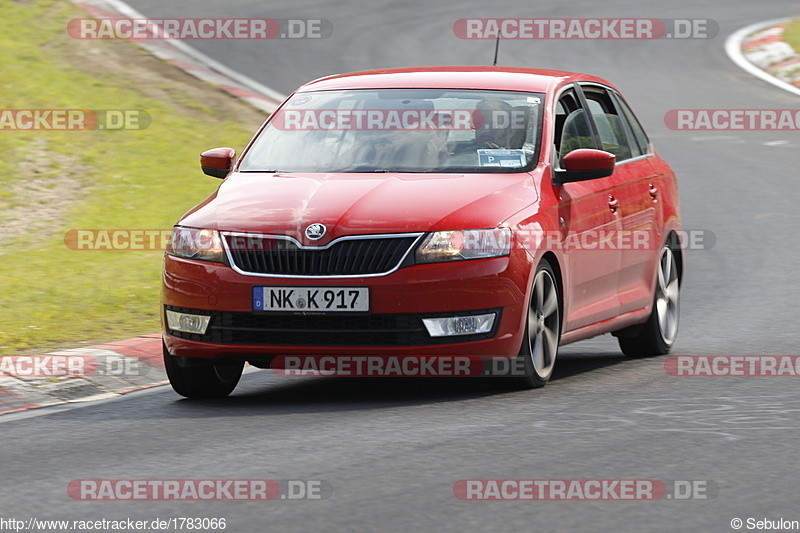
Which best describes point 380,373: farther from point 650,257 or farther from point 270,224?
point 650,257

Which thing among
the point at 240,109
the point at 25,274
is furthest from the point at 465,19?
the point at 25,274

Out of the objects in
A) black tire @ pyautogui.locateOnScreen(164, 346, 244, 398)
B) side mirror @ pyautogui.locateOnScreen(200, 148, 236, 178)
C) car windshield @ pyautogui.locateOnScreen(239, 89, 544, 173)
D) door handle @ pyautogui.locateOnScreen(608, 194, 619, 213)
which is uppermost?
car windshield @ pyautogui.locateOnScreen(239, 89, 544, 173)

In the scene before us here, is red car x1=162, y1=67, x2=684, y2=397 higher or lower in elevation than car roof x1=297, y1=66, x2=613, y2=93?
lower

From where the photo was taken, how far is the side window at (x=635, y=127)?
1073 centimetres

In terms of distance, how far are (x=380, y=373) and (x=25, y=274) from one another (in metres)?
5.79

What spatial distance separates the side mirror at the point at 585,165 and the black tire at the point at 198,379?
2.09 meters

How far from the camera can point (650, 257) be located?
34.3 feet

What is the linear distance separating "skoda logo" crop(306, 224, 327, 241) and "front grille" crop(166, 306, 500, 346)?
15.7 inches

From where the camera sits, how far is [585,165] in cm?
899

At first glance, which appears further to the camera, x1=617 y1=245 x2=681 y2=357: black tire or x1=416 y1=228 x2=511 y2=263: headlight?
x1=617 y1=245 x2=681 y2=357: black tire

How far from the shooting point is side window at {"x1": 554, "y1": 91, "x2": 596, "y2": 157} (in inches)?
375

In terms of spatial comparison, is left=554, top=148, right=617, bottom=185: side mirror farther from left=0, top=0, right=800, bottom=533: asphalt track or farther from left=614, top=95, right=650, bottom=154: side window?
left=614, top=95, right=650, bottom=154: side window

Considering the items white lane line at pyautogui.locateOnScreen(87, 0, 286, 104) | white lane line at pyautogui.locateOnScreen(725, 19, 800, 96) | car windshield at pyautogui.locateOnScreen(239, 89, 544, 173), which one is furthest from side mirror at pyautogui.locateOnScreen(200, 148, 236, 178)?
white lane line at pyautogui.locateOnScreen(725, 19, 800, 96)

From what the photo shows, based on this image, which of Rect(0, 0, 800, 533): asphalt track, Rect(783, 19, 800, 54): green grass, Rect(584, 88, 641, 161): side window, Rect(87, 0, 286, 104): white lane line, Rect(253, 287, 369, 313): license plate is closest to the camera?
Rect(0, 0, 800, 533): asphalt track
